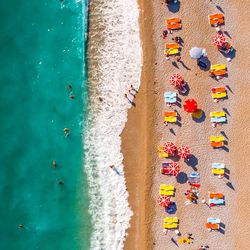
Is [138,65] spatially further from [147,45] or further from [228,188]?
[228,188]

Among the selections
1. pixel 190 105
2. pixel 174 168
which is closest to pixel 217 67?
pixel 190 105

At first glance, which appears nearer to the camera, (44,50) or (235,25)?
(235,25)

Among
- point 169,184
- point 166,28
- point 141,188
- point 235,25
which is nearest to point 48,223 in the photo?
point 141,188

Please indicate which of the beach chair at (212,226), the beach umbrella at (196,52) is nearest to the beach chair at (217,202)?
the beach chair at (212,226)

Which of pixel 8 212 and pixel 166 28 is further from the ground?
Answer: pixel 166 28

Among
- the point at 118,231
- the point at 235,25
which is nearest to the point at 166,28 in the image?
the point at 235,25

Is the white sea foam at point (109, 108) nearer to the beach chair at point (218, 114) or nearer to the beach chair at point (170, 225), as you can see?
the beach chair at point (170, 225)

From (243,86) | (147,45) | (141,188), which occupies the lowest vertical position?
(141,188)
